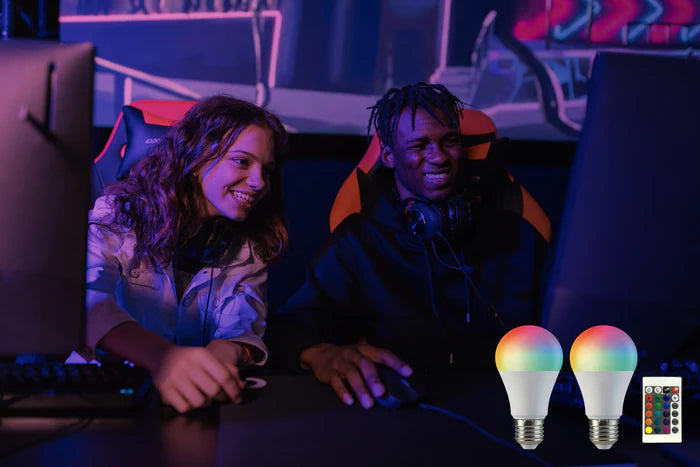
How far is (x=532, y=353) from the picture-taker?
707 millimetres

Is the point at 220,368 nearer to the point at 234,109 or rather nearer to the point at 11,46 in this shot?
the point at 11,46

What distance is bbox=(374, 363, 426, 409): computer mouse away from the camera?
87cm

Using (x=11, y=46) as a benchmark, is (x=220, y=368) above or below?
below

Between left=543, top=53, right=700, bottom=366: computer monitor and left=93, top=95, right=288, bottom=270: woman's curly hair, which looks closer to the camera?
left=543, top=53, right=700, bottom=366: computer monitor

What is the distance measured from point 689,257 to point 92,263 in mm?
1046

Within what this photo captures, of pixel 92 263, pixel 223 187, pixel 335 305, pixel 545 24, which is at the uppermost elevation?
pixel 545 24

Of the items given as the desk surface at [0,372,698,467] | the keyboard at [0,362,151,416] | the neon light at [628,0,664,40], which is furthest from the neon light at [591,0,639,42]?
the keyboard at [0,362,151,416]

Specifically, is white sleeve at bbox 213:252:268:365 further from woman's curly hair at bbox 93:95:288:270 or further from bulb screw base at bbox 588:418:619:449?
bulb screw base at bbox 588:418:619:449

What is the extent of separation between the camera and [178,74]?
245 cm

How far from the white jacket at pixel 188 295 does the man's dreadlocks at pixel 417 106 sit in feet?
1.85

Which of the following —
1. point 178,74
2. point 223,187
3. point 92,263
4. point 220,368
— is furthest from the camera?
point 178,74

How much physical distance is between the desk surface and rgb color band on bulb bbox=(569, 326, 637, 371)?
3.7 inches

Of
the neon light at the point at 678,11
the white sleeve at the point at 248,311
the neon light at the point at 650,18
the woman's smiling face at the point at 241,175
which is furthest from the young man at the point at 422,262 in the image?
the neon light at the point at 678,11

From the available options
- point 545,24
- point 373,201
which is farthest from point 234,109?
point 545,24
